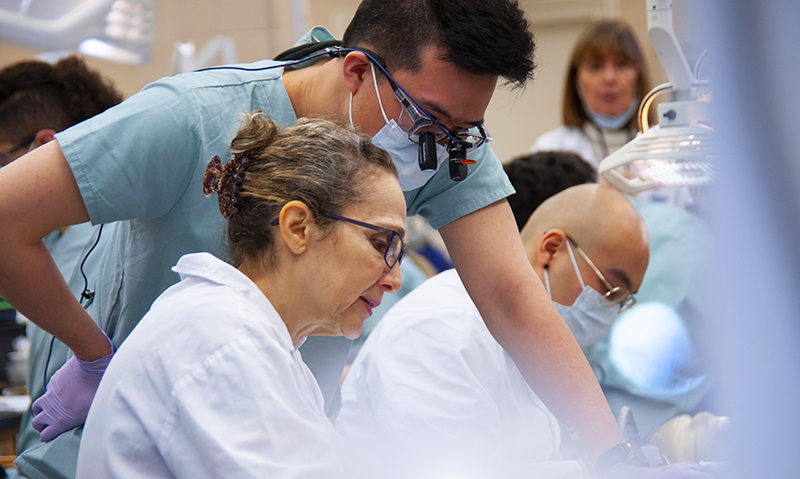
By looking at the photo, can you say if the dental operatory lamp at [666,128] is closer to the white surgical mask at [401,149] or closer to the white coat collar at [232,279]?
the white surgical mask at [401,149]

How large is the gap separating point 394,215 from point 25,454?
85 cm

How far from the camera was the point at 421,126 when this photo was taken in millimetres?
1312

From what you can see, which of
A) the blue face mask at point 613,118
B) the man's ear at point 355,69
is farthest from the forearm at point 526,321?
the blue face mask at point 613,118

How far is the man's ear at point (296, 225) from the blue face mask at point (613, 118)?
218 centimetres

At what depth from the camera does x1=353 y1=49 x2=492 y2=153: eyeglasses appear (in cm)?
129

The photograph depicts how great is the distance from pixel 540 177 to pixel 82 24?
2.12m

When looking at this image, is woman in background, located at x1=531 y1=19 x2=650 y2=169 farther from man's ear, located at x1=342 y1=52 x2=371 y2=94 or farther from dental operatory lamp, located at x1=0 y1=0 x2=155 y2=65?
dental operatory lamp, located at x1=0 y1=0 x2=155 y2=65

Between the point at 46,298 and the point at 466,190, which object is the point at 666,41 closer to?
the point at 466,190

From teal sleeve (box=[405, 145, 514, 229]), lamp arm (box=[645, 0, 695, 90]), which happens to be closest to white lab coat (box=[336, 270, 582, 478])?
teal sleeve (box=[405, 145, 514, 229])

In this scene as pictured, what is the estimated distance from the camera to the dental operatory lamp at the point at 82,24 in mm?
2828

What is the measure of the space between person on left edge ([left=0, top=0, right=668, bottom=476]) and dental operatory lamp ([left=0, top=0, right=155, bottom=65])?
187 centimetres

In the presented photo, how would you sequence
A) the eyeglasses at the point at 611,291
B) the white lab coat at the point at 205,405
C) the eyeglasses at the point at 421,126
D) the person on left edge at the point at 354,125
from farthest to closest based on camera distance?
the eyeglasses at the point at 611,291, the eyeglasses at the point at 421,126, the person on left edge at the point at 354,125, the white lab coat at the point at 205,405

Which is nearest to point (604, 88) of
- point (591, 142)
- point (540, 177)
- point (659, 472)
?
point (591, 142)

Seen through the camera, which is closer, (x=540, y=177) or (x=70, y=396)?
(x=70, y=396)
